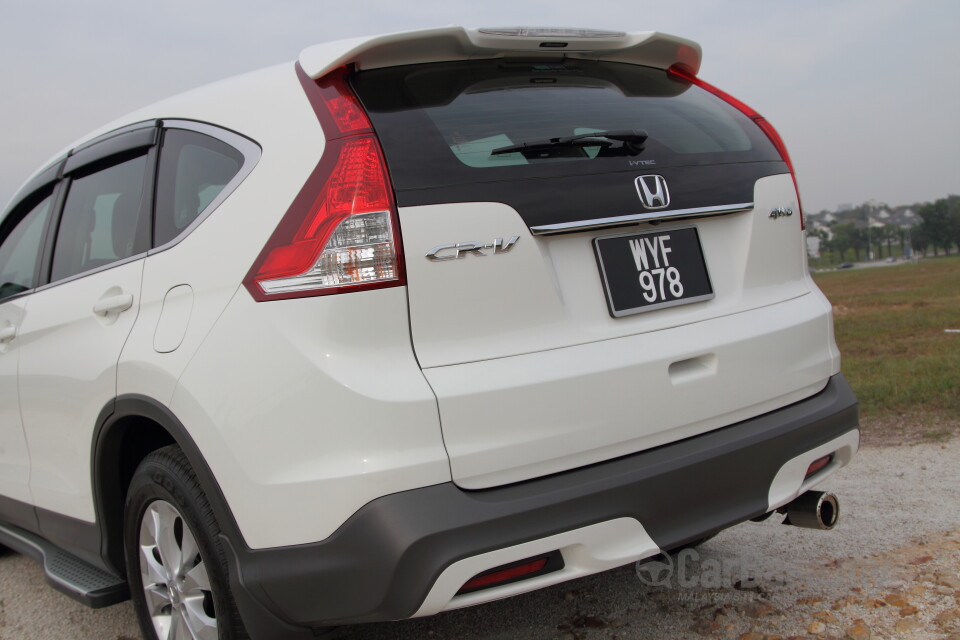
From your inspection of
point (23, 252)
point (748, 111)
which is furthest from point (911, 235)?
point (23, 252)

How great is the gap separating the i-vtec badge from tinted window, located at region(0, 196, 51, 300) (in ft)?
7.07

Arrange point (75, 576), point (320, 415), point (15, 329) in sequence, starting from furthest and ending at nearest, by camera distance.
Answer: point (15, 329), point (75, 576), point (320, 415)

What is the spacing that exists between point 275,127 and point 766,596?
2.31 m

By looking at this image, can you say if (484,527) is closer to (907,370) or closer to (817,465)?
(817,465)

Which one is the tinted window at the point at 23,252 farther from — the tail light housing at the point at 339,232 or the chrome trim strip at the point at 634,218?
the chrome trim strip at the point at 634,218

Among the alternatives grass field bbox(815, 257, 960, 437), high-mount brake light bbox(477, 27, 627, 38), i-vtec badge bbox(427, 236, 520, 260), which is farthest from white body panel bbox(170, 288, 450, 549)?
grass field bbox(815, 257, 960, 437)

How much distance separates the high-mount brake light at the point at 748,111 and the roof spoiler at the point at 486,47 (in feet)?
0.40

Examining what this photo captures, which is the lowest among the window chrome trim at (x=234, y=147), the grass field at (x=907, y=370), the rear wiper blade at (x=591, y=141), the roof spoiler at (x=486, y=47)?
the grass field at (x=907, y=370)

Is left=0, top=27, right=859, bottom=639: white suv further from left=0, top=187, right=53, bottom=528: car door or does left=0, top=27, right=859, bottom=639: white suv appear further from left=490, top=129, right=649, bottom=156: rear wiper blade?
left=0, top=187, right=53, bottom=528: car door

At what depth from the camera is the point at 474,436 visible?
77.3 inches

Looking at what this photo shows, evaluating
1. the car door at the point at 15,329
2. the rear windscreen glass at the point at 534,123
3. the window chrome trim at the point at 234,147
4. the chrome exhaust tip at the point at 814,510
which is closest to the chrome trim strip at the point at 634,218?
the rear windscreen glass at the point at 534,123

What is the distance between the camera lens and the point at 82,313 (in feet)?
9.25

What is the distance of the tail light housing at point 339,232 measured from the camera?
1.99m

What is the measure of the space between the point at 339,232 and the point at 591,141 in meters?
0.75
